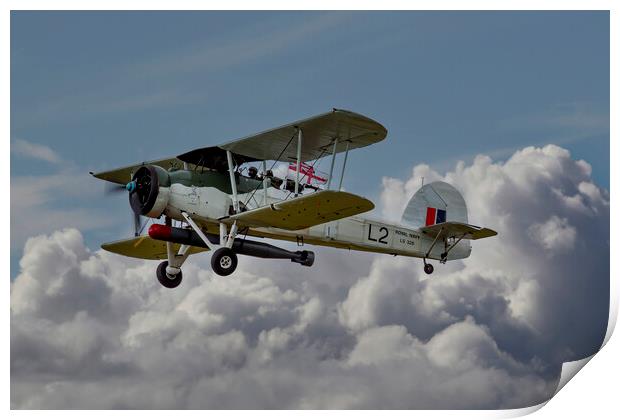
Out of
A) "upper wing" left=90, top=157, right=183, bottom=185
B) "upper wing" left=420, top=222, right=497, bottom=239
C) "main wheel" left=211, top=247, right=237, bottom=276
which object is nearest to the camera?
"main wheel" left=211, top=247, right=237, bottom=276

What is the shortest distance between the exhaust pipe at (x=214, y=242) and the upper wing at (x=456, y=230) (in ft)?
9.32

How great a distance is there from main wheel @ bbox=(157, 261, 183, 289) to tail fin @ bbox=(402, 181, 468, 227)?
3898mm

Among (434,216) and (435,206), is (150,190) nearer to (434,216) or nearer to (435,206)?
(434,216)

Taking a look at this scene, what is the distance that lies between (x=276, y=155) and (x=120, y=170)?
8.92 ft

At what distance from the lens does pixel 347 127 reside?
44.7 ft

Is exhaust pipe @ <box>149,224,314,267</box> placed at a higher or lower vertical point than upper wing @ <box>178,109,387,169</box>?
lower

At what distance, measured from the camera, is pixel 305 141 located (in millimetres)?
14234

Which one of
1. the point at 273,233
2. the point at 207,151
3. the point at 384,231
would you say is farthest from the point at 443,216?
the point at 207,151

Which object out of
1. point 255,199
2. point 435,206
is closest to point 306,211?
point 255,199

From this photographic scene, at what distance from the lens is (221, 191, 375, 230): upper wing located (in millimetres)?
13227

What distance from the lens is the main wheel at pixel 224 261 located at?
45.6 ft

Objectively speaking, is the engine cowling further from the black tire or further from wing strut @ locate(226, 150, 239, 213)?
the black tire

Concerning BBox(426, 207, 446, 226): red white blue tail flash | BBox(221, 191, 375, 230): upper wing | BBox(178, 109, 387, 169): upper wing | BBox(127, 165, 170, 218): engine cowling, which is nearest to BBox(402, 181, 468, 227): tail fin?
BBox(426, 207, 446, 226): red white blue tail flash
